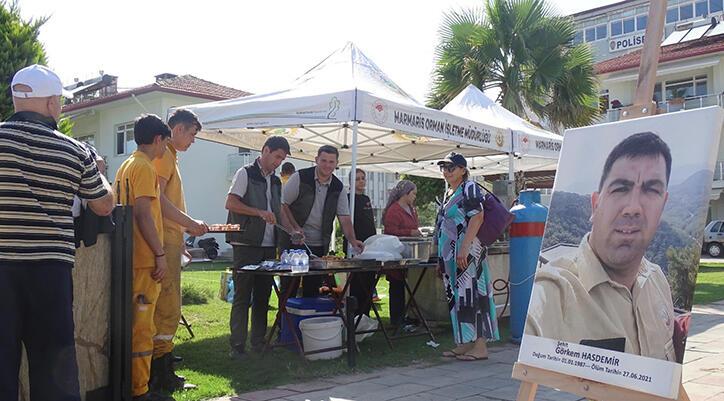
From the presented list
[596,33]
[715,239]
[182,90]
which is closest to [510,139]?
[182,90]

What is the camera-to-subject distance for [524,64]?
15.7m

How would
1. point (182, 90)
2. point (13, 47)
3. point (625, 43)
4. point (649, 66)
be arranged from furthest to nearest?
point (625, 43)
point (182, 90)
point (13, 47)
point (649, 66)

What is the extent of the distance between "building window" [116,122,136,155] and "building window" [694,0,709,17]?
99.4 feet

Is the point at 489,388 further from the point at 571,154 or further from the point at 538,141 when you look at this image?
the point at 538,141

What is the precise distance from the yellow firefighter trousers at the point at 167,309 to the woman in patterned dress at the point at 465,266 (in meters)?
2.54

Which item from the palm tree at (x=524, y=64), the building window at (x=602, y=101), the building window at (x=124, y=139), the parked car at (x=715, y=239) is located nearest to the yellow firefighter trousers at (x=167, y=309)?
the palm tree at (x=524, y=64)

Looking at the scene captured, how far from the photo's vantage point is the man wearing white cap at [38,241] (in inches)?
116

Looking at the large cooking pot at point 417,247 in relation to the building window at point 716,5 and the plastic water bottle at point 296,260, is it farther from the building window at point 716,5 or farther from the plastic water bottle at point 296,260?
the building window at point 716,5

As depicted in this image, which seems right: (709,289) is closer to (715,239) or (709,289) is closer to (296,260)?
(296,260)

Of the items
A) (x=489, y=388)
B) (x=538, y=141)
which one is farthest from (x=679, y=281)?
(x=538, y=141)

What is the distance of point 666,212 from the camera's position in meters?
3.27

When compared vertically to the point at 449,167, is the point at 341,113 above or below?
above

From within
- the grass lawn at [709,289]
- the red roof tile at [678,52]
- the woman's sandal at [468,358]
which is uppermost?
the red roof tile at [678,52]

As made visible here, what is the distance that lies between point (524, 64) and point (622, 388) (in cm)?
1355
